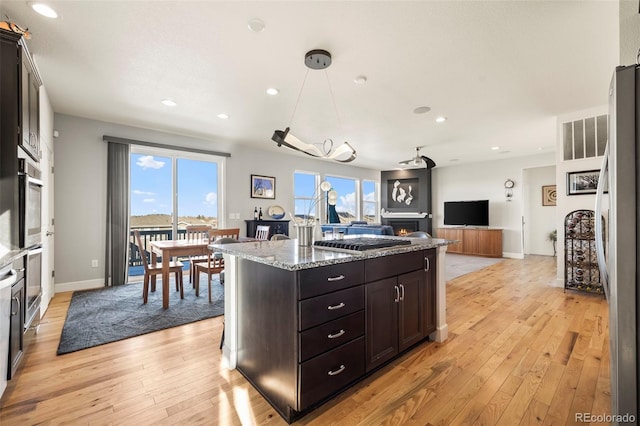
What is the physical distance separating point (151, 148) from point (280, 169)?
8.95 ft

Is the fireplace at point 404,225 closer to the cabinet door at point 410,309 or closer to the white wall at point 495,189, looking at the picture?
the white wall at point 495,189

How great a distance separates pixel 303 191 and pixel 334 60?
5.04 metres

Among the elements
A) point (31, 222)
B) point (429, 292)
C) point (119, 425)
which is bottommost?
point (119, 425)

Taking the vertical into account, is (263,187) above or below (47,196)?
above

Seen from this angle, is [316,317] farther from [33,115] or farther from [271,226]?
[271,226]

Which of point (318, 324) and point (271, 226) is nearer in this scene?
point (318, 324)

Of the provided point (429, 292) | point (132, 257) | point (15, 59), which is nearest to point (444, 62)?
point (429, 292)

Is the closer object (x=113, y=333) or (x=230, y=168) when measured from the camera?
(x=113, y=333)

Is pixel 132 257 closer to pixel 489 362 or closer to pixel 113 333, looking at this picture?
pixel 113 333

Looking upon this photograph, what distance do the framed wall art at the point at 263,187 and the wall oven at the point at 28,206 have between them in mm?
3950

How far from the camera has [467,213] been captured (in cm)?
827

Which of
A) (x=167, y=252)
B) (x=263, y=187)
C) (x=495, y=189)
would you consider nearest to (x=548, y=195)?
(x=495, y=189)

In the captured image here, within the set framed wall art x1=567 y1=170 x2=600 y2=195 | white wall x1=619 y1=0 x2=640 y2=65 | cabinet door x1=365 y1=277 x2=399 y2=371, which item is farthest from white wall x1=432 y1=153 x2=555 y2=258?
cabinet door x1=365 y1=277 x2=399 y2=371

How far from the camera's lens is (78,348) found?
7.99ft
